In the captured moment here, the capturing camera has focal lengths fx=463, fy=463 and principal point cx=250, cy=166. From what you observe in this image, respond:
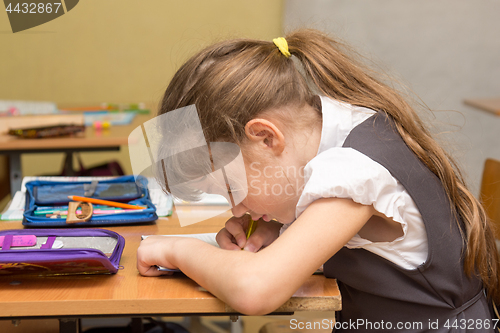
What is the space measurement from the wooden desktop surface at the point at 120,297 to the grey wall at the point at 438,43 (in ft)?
8.50

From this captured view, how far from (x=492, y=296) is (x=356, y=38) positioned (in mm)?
2501

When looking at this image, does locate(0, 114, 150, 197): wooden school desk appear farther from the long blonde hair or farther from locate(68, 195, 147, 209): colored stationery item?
the long blonde hair

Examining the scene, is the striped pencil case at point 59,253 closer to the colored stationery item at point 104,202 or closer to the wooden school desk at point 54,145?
the colored stationery item at point 104,202

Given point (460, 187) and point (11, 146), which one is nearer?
point (460, 187)

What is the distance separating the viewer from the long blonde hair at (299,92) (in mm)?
735

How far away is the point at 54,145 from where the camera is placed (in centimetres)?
183

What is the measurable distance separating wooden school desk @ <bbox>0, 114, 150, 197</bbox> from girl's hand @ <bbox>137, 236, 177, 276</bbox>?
3.83 ft

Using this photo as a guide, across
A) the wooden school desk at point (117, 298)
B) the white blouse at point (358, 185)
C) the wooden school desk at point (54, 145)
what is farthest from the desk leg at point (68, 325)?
the wooden school desk at point (54, 145)

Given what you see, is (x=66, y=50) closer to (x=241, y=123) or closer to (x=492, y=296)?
(x=241, y=123)

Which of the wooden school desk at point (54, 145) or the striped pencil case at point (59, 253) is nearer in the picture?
the striped pencil case at point (59, 253)

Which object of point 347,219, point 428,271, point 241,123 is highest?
point 241,123

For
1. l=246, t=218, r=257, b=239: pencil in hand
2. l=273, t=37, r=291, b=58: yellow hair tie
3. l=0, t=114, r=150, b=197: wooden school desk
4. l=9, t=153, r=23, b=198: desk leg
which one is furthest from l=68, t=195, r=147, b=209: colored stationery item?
l=9, t=153, r=23, b=198: desk leg

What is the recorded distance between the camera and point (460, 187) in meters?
0.82

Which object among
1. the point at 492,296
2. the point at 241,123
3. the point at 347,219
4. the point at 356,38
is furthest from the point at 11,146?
the point at 356,38
